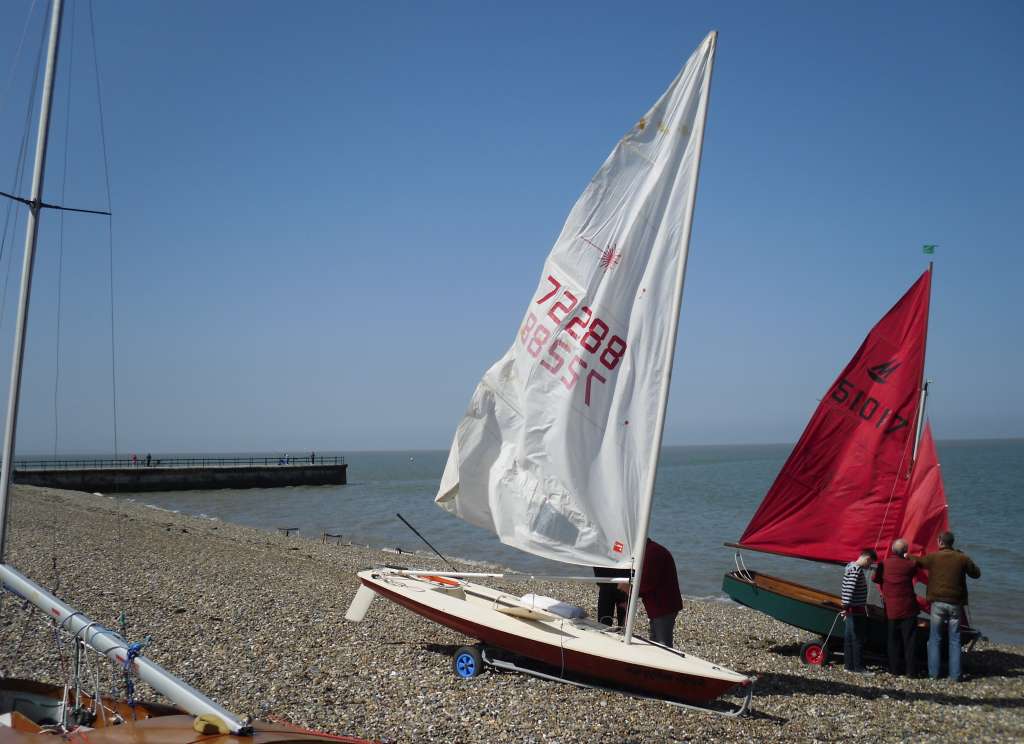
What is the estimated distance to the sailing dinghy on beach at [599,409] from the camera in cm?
722

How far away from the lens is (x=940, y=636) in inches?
364

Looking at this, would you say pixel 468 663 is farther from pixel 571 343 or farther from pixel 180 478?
pixel 180 478

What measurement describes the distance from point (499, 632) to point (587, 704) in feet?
3.70

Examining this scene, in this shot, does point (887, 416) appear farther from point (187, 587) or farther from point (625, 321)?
point (187, 587)

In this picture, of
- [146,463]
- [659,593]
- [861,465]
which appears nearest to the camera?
[659,593]

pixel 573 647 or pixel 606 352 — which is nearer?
pixel 573 647

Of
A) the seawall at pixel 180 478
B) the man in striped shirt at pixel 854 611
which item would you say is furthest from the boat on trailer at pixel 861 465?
the seawall at pixel 180 478

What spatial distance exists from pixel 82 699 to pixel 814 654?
27.4 feet

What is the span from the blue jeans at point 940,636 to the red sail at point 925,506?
1.11m

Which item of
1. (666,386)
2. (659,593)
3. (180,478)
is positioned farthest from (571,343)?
(180,478)

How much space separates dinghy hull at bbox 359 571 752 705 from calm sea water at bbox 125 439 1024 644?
10.1 m

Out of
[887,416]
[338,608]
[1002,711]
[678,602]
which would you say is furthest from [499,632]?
[887,416]

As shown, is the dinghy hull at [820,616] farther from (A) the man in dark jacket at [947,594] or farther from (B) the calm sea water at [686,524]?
(B) the calm sea water at [686,524]

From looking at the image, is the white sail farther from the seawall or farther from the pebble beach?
the seawall
